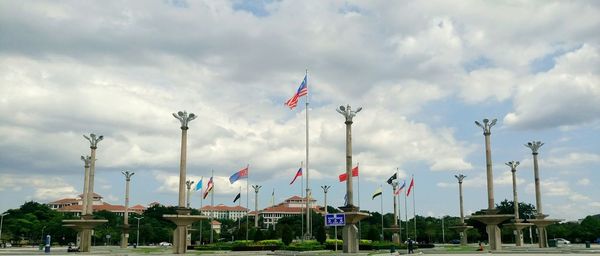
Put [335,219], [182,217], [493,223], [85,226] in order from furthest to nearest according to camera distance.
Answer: [85,226] < [493,223] < [182,217] < [335,219]

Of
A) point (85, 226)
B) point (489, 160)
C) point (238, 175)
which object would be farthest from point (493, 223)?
point (85, 226)

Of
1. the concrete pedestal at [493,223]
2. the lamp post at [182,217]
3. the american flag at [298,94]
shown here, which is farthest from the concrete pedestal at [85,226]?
the concrete pedestal at [493,223]

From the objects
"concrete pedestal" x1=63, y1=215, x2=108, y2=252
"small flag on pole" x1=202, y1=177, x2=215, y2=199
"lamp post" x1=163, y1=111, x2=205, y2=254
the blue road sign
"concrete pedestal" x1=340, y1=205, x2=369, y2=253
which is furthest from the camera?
"small flag on pole" x1=202, y1=177, x2=215, y2=199

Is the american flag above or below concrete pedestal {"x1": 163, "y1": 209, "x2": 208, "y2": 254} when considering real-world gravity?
above

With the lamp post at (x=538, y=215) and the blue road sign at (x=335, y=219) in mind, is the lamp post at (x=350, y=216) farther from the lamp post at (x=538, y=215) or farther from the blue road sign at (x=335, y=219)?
the lamp post at (x=538, y=215)

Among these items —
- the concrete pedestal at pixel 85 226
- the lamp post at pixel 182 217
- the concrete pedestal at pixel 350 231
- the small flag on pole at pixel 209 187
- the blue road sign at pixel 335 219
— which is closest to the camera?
the blue road sign at pixel 335 219

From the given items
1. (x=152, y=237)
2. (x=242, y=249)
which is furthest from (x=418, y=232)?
(x=242, y=249)

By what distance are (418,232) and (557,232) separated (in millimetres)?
27802

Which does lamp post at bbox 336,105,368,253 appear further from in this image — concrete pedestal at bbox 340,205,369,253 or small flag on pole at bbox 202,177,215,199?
small flag on pole at bbox 202,177,215,199

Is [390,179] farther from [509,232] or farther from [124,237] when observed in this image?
[509,232]

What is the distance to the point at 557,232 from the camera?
112562 mm

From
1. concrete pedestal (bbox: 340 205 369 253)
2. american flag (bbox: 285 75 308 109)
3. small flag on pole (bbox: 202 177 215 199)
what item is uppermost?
american flag (bbox: 285 75 308 109)

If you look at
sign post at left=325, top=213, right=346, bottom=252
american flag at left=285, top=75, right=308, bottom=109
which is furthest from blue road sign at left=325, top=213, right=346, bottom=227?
american flag at left=285, top=75, right=308, bottom=109

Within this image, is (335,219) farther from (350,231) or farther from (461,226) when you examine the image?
(461,226)
